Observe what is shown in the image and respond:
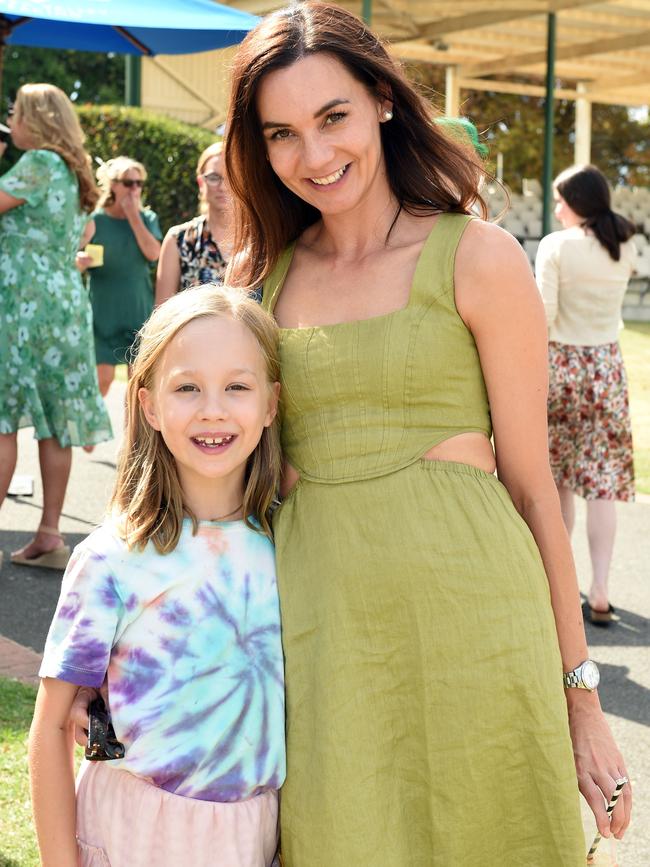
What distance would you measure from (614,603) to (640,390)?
7.84 m

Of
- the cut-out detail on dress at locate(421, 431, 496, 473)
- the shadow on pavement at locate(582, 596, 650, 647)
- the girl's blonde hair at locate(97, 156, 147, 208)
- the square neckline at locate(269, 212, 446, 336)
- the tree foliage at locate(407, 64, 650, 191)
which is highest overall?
the tree foliage at locate(407, 64, 650, 191)

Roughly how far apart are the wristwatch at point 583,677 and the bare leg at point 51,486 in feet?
13.6

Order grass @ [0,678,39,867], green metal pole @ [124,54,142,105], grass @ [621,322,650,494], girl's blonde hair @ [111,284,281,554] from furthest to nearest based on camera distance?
green metal pole @ [124,54,142,105] < grass @ [621,322,650,494] < grass @ [0,678,39,867] < girl's blonde hair @ [111,284,281,554]

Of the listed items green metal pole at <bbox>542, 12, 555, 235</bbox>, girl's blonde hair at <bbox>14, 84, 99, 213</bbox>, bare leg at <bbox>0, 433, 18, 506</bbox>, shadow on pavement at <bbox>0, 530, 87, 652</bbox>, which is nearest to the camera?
shadow on pavement at <bbox>0, 530, 87, 652</bbox>

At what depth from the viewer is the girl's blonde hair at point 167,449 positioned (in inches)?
78.0

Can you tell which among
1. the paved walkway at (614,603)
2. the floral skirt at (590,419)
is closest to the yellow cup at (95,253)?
the paved walkway at (614,603)

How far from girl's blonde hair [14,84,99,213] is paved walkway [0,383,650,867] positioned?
202 centimetres

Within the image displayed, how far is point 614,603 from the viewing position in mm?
5969

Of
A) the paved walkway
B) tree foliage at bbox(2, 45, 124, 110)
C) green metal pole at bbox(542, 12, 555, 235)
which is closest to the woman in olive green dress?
the paved walkway

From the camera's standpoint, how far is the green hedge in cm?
1495

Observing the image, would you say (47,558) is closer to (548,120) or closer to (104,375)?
(104,375)

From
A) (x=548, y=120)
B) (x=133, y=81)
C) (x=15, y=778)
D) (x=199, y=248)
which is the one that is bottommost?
(x=15, y=778)

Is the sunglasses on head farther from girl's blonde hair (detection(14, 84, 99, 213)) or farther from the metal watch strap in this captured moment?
the metal watch strap

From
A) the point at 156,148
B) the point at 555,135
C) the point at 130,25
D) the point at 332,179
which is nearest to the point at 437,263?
the point at 332,179
